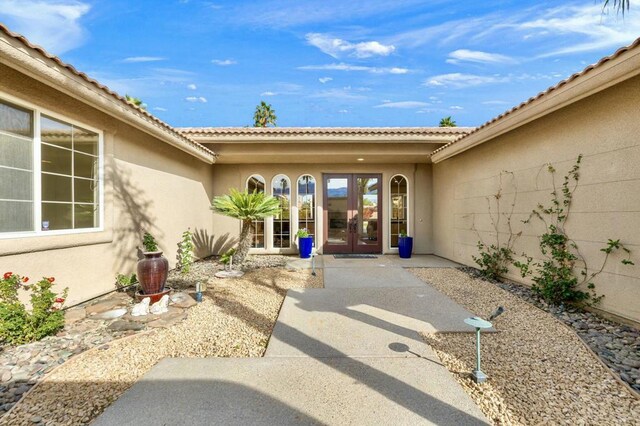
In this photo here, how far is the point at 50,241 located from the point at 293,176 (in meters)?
7.13

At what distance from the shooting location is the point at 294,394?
7.95 ft

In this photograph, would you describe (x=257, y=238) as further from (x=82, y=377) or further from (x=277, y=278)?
(x=82, y=377)

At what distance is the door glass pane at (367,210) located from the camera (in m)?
10.4

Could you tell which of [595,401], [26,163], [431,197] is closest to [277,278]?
[26,163]

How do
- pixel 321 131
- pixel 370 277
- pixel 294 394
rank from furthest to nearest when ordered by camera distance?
1. pixel 321 131
2. pixel 370 277
3. pixel 294 394

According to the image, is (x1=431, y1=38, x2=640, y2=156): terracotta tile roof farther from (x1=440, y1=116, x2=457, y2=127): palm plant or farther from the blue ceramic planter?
(x1=440, y1=116, x2=457, y2=127): palm plant

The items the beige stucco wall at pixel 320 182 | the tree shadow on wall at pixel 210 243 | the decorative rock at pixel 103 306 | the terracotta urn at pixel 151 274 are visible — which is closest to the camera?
the decorative rock at pixel 103 306

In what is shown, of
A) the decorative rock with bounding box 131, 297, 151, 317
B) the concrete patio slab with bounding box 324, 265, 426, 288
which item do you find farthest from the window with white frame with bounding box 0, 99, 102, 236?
the concrete patio slab with bounding box 324, 265, 426, 288

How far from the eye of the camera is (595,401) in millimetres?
2393

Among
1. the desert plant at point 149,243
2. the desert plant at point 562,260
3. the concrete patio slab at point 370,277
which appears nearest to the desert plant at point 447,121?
the concrete patio slab at point 370,277

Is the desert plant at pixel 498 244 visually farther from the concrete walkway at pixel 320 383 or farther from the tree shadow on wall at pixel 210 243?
the tree shadow on wall at pixel 210 243

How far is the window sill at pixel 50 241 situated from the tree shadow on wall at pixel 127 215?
359mm

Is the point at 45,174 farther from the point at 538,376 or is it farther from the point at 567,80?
the point at 567,80

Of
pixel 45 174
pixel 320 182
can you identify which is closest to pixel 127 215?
pixel 45 174
